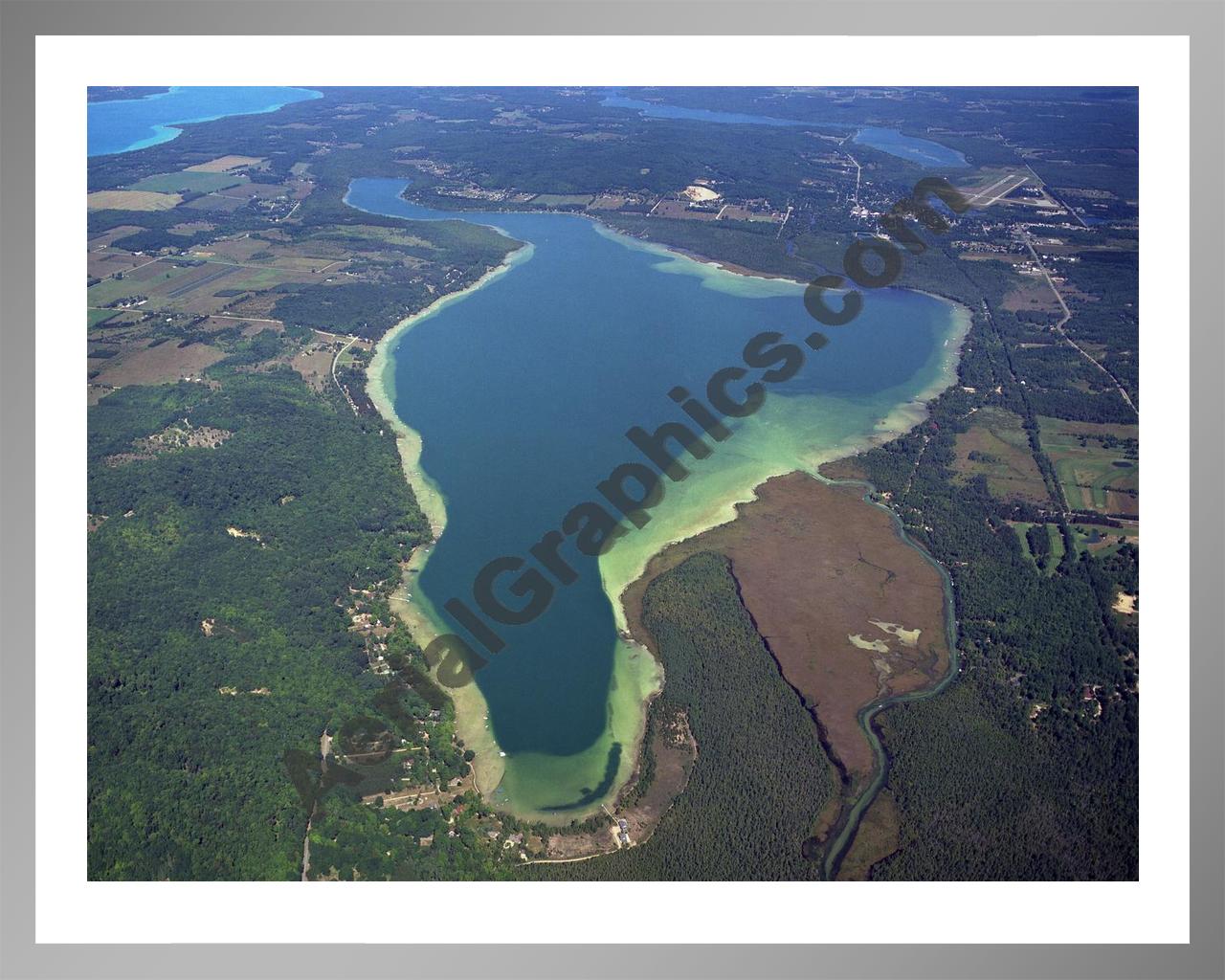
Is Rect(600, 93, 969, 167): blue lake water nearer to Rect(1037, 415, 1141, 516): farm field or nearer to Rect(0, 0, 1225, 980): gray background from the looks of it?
Rect(1037, 415, 1141, 516): farm field

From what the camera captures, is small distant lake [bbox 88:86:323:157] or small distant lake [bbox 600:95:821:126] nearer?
small distant lake [bbox 88:86:323:157]

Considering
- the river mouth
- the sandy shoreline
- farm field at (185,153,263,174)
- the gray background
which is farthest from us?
farm field at (185,153,263,174)

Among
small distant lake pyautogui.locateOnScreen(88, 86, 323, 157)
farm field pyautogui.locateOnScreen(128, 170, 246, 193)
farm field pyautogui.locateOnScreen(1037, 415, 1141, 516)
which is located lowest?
farm field pyautogui.locateOnScreen(1037, 415, 1141, 516)

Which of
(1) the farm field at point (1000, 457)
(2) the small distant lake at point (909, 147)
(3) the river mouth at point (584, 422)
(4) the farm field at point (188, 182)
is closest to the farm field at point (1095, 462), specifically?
(1) the farm field at point (1000, 457)

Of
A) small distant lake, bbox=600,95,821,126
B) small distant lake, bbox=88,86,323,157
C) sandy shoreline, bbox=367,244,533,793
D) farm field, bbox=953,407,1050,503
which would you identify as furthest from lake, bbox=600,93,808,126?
farm field, bbox=953,407,1050,503

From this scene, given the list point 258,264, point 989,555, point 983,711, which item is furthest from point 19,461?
point 258,264

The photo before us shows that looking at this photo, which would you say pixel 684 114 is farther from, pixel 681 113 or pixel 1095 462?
pixel 1095 462

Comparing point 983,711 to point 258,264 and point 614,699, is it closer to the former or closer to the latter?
point 614,699

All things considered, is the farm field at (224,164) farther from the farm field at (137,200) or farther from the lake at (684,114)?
the lake at (684,114)
